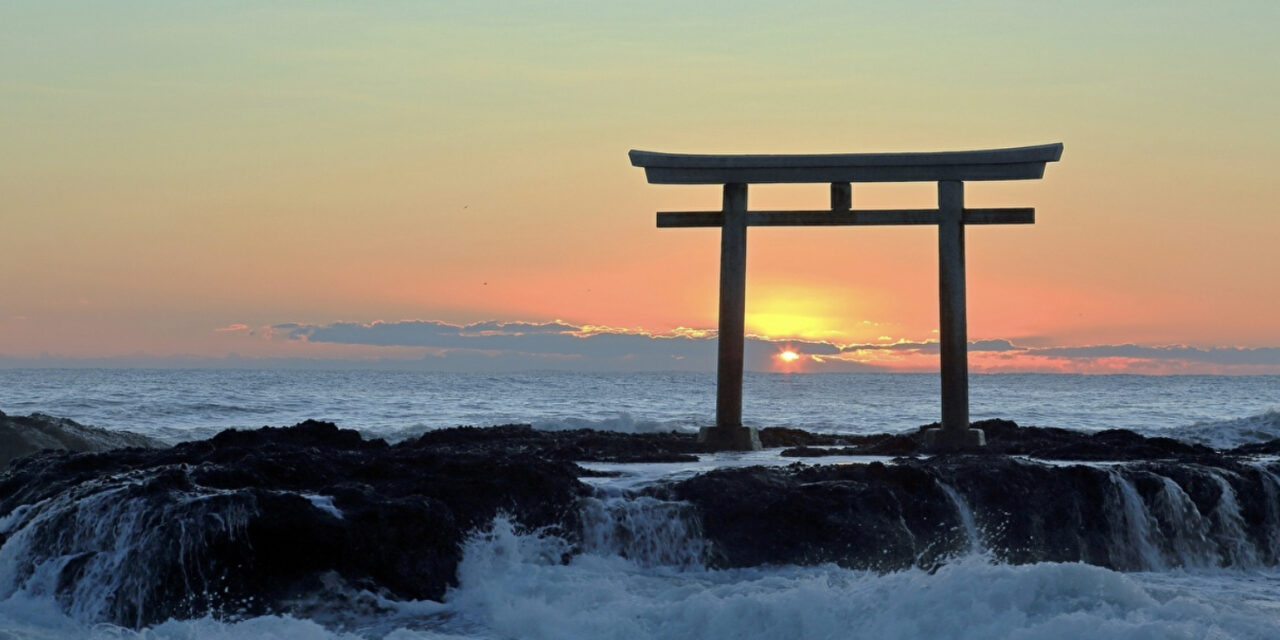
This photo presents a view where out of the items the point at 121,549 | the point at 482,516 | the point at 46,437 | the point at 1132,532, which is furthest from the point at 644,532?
the point at 46,437

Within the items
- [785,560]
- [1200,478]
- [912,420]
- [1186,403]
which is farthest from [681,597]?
[1186,403]

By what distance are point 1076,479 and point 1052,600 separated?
12.8ft

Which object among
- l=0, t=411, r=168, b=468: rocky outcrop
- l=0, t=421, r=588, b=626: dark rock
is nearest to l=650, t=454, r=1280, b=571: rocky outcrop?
l=0, t=421, r=588, b=626: dark rock

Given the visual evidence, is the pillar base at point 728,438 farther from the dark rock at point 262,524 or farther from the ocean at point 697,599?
the dark rock at point 262,524

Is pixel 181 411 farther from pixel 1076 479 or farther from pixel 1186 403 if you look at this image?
pixel 1186 403

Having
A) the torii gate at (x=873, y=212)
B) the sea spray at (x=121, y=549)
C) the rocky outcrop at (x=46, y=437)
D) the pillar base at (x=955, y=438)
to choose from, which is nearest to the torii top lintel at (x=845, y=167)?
the torii gate at (x=873, y=212)

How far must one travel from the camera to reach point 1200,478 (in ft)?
44.1

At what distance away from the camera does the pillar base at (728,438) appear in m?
16.8

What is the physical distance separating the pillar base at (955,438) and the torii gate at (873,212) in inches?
0.5

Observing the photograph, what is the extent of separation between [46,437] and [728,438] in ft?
33.6

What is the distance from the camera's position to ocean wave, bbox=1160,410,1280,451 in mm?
26547

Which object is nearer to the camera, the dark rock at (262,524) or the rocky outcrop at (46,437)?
the dark rock at (262,524)

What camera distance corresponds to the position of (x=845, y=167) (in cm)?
1641

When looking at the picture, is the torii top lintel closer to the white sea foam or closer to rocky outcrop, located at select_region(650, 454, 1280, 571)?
rocky outcrop, located at select_region(650, 454, 1280, 571)
